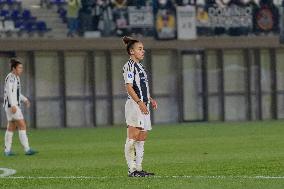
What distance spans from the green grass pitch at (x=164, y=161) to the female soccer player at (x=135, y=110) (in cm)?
33

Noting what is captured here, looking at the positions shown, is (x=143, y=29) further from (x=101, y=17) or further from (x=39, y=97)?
(x=39, y=97)

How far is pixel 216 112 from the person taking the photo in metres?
40.3

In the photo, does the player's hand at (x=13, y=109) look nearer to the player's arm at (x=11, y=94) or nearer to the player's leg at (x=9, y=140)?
the player's arm at (x=11, y=94)

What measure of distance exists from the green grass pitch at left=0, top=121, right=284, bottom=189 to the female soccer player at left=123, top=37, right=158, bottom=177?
33cm

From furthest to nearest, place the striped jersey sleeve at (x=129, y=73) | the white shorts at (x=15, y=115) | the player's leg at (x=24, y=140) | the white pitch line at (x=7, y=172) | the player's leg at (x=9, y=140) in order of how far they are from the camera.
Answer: the white shorts at (x=15, y=115) < the player's leg at (x=9, y=140) < the player's leg at (x=24, y=140) < the white pitch line at (x=7, y=172) < the striped jersey sleeve at (x=129, y=73)

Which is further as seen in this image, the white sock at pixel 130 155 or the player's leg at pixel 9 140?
the player's leg at pixel 9 140

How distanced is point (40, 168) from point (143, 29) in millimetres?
22664

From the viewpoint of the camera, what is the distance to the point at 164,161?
18297 mm

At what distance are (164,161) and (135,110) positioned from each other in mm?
3873

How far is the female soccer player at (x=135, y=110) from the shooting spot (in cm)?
1450

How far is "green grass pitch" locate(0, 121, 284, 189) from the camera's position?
524 inches

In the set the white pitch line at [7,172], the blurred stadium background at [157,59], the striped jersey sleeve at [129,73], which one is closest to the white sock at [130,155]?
the striped jersey sleeve at [129,73]

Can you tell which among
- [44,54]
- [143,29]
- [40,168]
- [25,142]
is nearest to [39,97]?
[44,54]

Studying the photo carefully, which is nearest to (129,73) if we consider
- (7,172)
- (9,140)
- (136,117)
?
(136,117)
